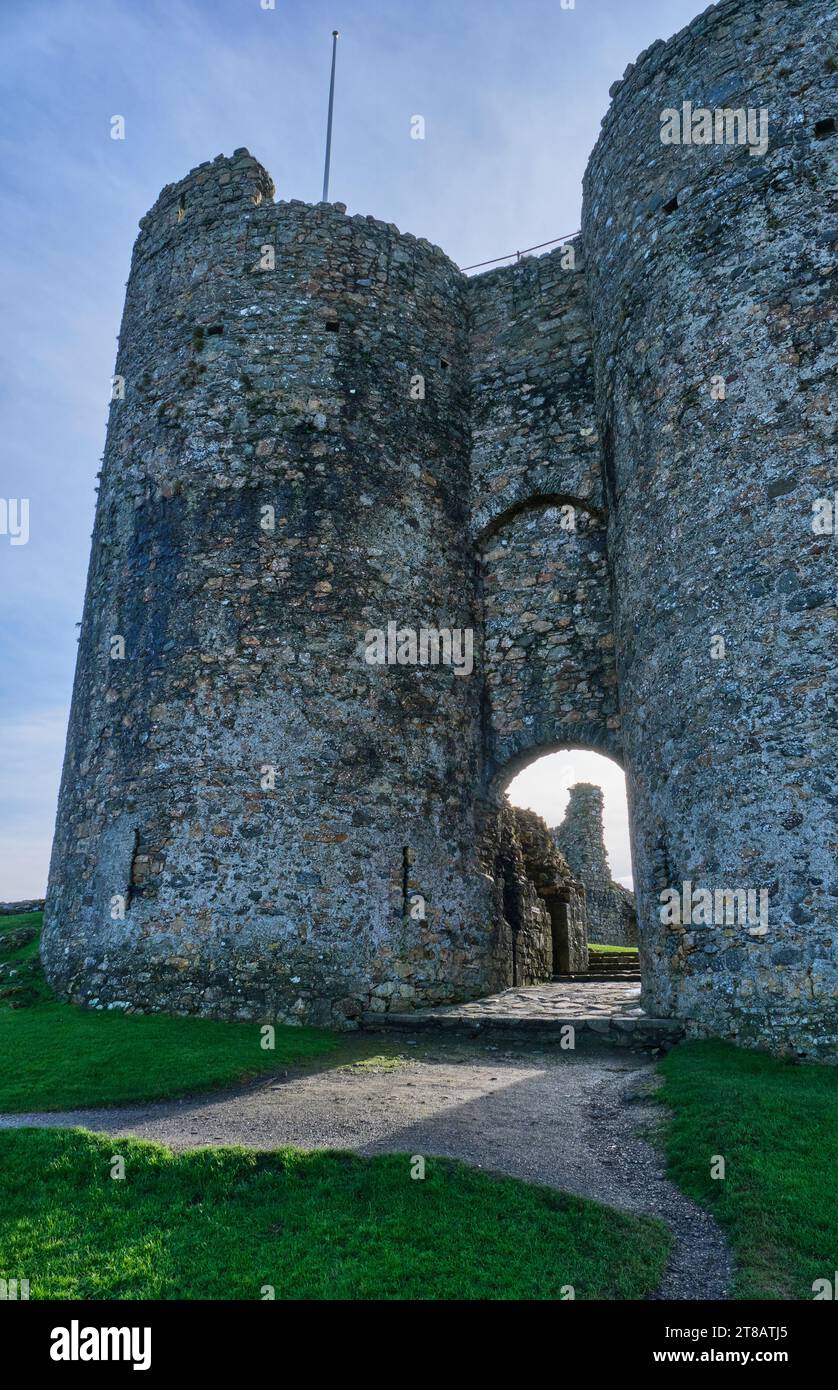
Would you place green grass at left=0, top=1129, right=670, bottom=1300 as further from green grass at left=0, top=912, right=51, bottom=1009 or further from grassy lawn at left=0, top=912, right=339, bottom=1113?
green grass at left=0, top=912, right=51, bottom=1009

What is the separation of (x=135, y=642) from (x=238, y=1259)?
8.82 meters

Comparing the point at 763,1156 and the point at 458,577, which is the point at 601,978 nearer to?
the point at 458,577

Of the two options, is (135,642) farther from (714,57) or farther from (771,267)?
(714,57)

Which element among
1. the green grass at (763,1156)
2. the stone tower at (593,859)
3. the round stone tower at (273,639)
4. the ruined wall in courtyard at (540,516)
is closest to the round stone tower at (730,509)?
the green grass at (763,1156)

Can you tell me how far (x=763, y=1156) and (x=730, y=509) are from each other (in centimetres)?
607

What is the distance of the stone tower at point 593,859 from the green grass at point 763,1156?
16.5m

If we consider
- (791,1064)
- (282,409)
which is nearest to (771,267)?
(282,409)

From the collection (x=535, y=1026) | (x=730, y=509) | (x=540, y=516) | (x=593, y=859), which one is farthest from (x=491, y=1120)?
(x=593, y=859)

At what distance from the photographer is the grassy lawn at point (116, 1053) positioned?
7.47m

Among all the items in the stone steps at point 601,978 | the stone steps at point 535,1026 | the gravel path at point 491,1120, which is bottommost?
the gravel path at point 491,1120

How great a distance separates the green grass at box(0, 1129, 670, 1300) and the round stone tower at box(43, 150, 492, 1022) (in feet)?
15.5

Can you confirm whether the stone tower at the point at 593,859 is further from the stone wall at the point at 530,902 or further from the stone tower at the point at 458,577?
the stone tower at the point at 458,577

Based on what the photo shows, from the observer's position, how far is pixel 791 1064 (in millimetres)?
7289

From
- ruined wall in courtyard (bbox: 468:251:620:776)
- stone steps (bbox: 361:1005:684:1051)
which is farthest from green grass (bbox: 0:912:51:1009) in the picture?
ruined wall in courtyard (bbox: 468:251:620:776)
